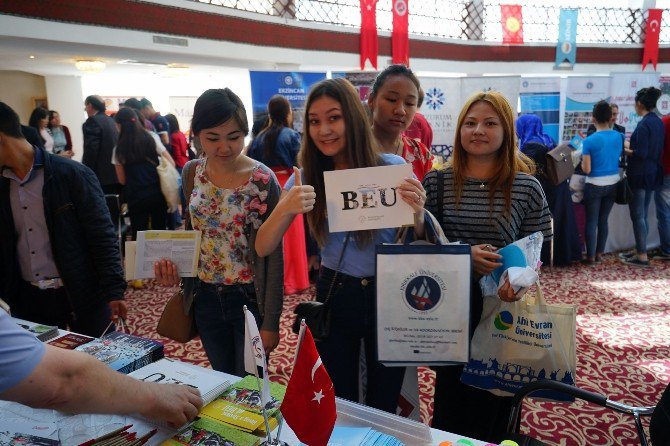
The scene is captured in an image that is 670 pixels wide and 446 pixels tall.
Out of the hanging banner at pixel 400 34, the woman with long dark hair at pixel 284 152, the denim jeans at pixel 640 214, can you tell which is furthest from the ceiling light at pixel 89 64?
the denim jeans at pixel 640 214

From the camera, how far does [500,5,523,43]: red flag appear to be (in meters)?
12.0

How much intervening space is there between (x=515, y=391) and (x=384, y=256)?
612mm

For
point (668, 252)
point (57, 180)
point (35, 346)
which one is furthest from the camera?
point (668, 252)

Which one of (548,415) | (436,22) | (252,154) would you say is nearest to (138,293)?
(252,154)

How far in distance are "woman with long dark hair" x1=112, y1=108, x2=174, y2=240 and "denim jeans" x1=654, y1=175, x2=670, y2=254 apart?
5106 millimetres

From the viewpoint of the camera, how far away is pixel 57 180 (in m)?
1.75

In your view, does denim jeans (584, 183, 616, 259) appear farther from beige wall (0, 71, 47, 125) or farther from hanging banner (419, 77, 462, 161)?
beige wall (0, 71, 47, 125)

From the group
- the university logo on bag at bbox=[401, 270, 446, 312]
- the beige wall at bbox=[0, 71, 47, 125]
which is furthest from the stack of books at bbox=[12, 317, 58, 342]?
the beige wall at bbox=[0, 71, 47, 125]

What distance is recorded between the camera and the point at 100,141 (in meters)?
4.97

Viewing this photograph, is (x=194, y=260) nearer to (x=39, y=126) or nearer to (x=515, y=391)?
(x=515, y=391)

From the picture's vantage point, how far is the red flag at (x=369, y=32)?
9.38 metres

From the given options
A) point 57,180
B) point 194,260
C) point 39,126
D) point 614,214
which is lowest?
point 614,214

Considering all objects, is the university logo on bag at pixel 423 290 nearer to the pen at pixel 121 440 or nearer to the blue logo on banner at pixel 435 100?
the pen at pixel 121 440

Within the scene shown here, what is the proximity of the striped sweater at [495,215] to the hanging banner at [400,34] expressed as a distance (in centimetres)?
923
